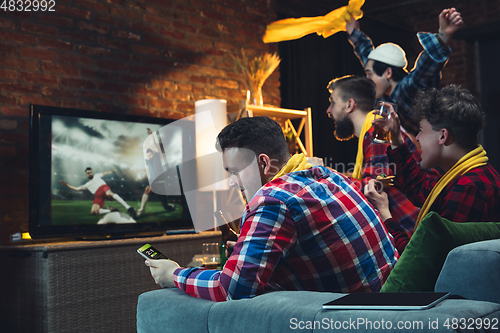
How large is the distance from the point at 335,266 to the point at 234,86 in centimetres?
307

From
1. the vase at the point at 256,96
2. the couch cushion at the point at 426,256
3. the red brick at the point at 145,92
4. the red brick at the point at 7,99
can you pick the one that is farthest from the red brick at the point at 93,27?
the couch cushion at the point at 426,256

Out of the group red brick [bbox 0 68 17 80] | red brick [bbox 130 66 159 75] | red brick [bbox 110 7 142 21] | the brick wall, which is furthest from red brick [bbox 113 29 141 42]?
red brick [bbox 0 68 17 80]

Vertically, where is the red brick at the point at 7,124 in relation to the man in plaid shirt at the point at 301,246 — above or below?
above

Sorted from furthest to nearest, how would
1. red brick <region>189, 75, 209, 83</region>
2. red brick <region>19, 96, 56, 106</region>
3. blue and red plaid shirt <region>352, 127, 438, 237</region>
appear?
red brick <region>189, 75, 209, 83</region> < red brick <region>19, 96, 56, 106</region> < blue and red plaid shirt <region>352, 127, 438, 237</region>

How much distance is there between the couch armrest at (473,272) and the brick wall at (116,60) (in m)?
2.68

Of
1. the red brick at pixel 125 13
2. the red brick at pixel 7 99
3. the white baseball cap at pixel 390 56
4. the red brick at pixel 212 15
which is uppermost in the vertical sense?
the red brick at pixel 212 15

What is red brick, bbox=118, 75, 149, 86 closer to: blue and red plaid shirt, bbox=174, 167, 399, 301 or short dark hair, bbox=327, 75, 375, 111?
short dark hair, bbox=327, 75, 375, 111

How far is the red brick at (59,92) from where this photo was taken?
10.1 ft

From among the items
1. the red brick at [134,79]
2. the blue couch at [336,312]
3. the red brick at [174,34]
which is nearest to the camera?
the blue couch at [336,312]

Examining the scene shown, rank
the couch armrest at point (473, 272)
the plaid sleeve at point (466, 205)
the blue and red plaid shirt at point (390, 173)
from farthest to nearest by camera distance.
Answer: the blue and red plaid shirt at point (390, 173) < the plaid sleeve at point (466, 205) < the couch armrest at point (473, 272)

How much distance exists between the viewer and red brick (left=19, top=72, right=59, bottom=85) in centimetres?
299

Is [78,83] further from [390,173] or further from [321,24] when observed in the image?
[390,173]

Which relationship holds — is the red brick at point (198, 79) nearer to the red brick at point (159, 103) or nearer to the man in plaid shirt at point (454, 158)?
the red brick at point (159, 103)

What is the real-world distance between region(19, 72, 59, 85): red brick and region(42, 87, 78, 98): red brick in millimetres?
44
